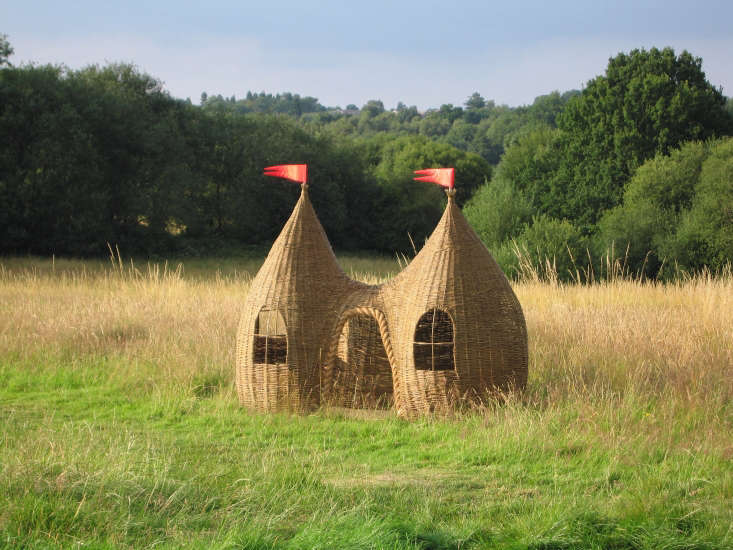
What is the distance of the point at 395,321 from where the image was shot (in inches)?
251

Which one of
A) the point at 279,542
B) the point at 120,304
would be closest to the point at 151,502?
the point at 279,542

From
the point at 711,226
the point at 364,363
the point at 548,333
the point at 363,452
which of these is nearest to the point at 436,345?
the point at 364,363

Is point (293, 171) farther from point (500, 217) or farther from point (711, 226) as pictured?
point (711, 226)

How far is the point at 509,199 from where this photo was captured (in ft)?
70.5

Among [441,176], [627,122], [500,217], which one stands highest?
[627,122]

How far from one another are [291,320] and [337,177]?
1086 inches

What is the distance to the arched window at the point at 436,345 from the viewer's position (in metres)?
6.37

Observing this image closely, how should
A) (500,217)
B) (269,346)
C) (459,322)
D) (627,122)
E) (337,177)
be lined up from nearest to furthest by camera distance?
(459,322)
(269,346)
(500,217)
(627,122)
(337,177)

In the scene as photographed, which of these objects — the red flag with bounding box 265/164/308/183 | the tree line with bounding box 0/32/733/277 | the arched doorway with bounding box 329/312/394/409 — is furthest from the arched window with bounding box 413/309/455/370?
the tree line with bounding box 0/32/733/277

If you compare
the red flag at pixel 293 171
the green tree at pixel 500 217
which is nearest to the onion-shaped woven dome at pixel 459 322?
the red flag at pixel 293 171

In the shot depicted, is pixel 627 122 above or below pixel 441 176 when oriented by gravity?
above

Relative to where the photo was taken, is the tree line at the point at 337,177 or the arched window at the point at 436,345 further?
the tree line at the point at 337,177

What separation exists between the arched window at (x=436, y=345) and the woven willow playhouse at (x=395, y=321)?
0.09 ft

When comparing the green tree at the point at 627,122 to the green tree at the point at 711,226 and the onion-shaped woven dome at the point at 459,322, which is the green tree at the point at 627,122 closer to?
the green tree at the point at 711,226
